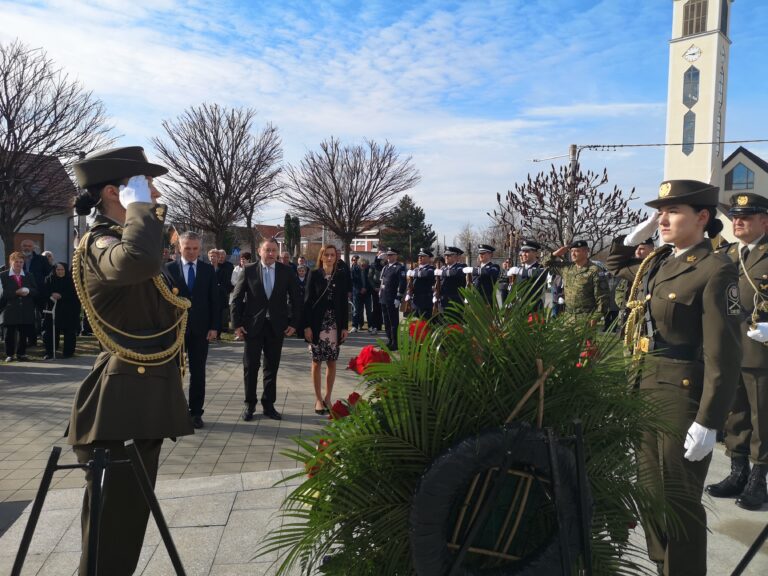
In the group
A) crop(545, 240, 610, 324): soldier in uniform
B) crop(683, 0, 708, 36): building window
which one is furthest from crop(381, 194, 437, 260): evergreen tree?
crop(545, 240, 610, 324): soldier in uniform

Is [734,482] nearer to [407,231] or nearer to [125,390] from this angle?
[125,390]

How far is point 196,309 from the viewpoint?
21.3 feet

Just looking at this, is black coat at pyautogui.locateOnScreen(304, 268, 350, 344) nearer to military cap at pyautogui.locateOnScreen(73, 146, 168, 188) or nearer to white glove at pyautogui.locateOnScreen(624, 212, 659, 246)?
white glove at pyautogui.locateOnScreen(624, 212, 659, 246)

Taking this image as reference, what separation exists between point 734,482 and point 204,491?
3.89 m

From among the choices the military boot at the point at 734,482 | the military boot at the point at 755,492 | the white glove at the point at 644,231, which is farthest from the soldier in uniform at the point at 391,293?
the white glove at the point at 644,231

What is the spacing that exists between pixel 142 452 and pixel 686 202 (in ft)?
9.20

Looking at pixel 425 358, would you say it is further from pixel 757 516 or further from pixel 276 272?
pixel 276 272

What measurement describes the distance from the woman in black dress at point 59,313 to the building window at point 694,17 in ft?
167

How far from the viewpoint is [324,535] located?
6.18ft

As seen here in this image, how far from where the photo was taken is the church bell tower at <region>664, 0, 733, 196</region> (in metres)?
Result: 45.7

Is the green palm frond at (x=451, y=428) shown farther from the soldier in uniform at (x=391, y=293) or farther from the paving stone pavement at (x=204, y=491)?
the soldier in uniform at (x=391, y=293)

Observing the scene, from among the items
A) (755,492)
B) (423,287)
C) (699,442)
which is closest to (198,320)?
(699,442)

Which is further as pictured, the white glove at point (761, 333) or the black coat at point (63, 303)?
the black coat at point (63, 303)

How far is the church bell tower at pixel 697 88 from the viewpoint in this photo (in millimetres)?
45656
